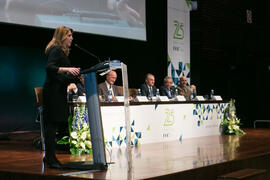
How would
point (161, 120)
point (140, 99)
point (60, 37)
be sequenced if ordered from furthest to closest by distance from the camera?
1. point (161, 120)
2. point (140, 99)
3. point (60, 37)

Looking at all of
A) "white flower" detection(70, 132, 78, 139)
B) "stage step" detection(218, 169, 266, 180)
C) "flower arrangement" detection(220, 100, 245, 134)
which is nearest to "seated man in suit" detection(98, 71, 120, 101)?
"white flower" detection(70, 132, 78, 139)

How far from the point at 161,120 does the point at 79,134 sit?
1.44 meters

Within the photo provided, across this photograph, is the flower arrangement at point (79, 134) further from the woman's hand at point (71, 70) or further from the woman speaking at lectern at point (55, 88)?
the woman's hand at point (71, 70)

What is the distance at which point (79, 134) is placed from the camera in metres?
4.49

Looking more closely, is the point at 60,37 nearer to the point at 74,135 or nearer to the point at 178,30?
the point at 74,135

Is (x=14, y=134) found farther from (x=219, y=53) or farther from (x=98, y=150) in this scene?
(x=219, y=53)

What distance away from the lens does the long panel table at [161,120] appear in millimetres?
4793

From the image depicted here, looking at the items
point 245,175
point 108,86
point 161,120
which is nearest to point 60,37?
point 245,175

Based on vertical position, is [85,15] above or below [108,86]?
above

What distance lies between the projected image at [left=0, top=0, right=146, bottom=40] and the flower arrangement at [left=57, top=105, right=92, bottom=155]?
248cm

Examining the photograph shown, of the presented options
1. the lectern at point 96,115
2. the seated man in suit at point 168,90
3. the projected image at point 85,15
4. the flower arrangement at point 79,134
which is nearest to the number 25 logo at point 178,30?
the projected image at point 85,15

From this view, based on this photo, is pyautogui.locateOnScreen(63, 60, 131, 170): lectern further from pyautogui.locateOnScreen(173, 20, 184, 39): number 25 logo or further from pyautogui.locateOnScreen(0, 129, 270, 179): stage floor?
pyautogui.locateOnScreen(173, 20, 184, 39): number 25 logo

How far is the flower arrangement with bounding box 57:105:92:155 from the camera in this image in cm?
446

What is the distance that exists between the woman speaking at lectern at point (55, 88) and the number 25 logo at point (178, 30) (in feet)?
20.5
